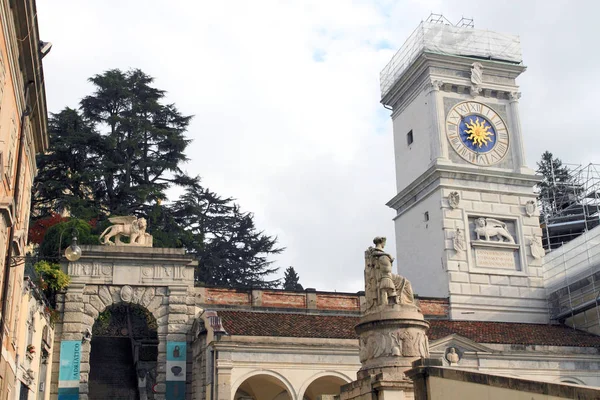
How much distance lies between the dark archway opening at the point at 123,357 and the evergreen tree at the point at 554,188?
22205 mm

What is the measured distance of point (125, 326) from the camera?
4141cm

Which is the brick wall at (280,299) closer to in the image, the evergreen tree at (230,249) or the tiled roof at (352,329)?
the tiled roof at (352,329)

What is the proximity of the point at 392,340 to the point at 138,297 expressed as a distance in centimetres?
1454

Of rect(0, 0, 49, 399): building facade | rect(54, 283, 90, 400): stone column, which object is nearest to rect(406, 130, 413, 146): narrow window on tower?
rect(54, 283, 90, 400): stone column

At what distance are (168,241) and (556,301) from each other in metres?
20.0

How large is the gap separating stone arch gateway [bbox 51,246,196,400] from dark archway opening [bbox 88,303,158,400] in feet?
2.09

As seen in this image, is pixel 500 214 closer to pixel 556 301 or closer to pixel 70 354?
pixel 556 301

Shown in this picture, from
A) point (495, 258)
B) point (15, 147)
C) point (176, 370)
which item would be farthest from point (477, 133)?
point (15, 147)

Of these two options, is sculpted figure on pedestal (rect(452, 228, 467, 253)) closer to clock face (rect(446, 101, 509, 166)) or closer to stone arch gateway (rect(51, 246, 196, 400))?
clock face (rect(446, 101, 509, 166))

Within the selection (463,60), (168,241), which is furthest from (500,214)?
(168,241)

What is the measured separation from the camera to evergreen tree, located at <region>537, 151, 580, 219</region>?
4761cm

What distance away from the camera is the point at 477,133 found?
126ft

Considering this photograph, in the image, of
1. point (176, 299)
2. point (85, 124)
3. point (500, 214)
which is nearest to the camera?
point (176, 299)

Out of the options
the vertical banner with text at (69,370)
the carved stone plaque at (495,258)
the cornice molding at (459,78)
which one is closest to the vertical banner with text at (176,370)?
the vertical banner with text at (69,370)
